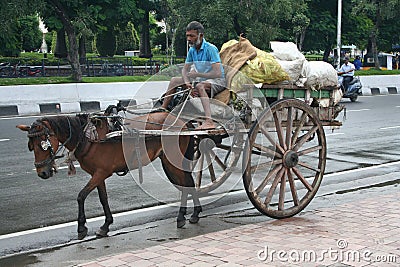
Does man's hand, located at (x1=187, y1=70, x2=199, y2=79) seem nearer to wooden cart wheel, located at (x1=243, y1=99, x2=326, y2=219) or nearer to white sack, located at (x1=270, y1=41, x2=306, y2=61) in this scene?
wooden cart wheel, located at (x1=243, y1=99, x2=326, y2=219)

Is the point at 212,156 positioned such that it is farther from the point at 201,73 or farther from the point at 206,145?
the point at 201,73

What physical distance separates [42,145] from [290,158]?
285 centimetres

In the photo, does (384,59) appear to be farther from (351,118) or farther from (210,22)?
(351,118)

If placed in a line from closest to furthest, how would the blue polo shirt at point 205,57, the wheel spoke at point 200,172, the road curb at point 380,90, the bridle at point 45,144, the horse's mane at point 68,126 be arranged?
the bridle at point 45,144 → the horse's mane at point 68,126 → the blue polo shirt at point 205,57 → the wheel spoke at point 200,172 → the road curb at point 380,90

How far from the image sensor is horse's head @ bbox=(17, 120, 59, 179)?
574 centimetres

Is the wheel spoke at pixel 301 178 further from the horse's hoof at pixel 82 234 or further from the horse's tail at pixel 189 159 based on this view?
the horse's hoof at pixel 82 234

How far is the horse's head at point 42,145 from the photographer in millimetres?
5742

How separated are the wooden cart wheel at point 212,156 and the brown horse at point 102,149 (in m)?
0.41

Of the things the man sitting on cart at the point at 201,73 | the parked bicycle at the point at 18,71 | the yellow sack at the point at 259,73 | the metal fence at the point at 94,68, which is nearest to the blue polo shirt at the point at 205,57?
the man sitting on cart at the point at 201,73

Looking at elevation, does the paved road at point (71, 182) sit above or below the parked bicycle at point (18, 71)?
below

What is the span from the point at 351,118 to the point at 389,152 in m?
5.79

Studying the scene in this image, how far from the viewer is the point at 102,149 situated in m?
6.22

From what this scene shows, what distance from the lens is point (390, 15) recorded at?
34688 mm

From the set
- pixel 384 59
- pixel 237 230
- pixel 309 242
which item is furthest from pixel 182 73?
pixel 384 59
